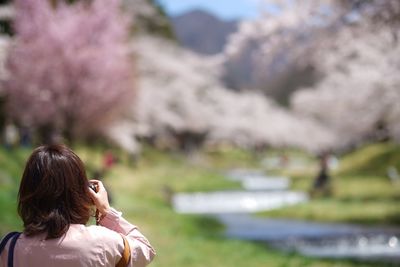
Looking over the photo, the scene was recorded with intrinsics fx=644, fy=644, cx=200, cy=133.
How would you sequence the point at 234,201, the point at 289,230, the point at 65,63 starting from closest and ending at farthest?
the point at 289,230 < the point at 65,63 < the point at 234,201

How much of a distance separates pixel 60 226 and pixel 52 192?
0.12 meters

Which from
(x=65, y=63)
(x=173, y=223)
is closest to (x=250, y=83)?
(x=65, y=63)

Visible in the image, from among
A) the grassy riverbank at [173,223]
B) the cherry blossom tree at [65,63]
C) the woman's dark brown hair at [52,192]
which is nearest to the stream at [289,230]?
the grassy riverbank at [173,223]

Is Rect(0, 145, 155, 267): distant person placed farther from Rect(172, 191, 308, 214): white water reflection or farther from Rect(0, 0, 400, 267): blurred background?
Rect(172, 191, 308, 214): white water reflection

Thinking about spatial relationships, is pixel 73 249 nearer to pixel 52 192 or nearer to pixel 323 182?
pixel 52 192

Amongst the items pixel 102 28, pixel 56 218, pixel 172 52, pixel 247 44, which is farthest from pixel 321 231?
pixel 172 52

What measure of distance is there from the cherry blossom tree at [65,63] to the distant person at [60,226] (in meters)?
13.9

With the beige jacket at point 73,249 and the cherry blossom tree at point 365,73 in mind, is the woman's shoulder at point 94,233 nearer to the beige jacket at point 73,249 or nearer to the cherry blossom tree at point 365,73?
the beige jacket at point 73,249

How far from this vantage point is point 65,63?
16.0 metres

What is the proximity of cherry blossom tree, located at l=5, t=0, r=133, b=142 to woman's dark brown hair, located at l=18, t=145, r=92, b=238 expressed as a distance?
45.5 feet

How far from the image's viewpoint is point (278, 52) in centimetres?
1108

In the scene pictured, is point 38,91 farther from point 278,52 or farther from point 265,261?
point 265,261

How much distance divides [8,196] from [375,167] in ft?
66.6

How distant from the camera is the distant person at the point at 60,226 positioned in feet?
6.99
